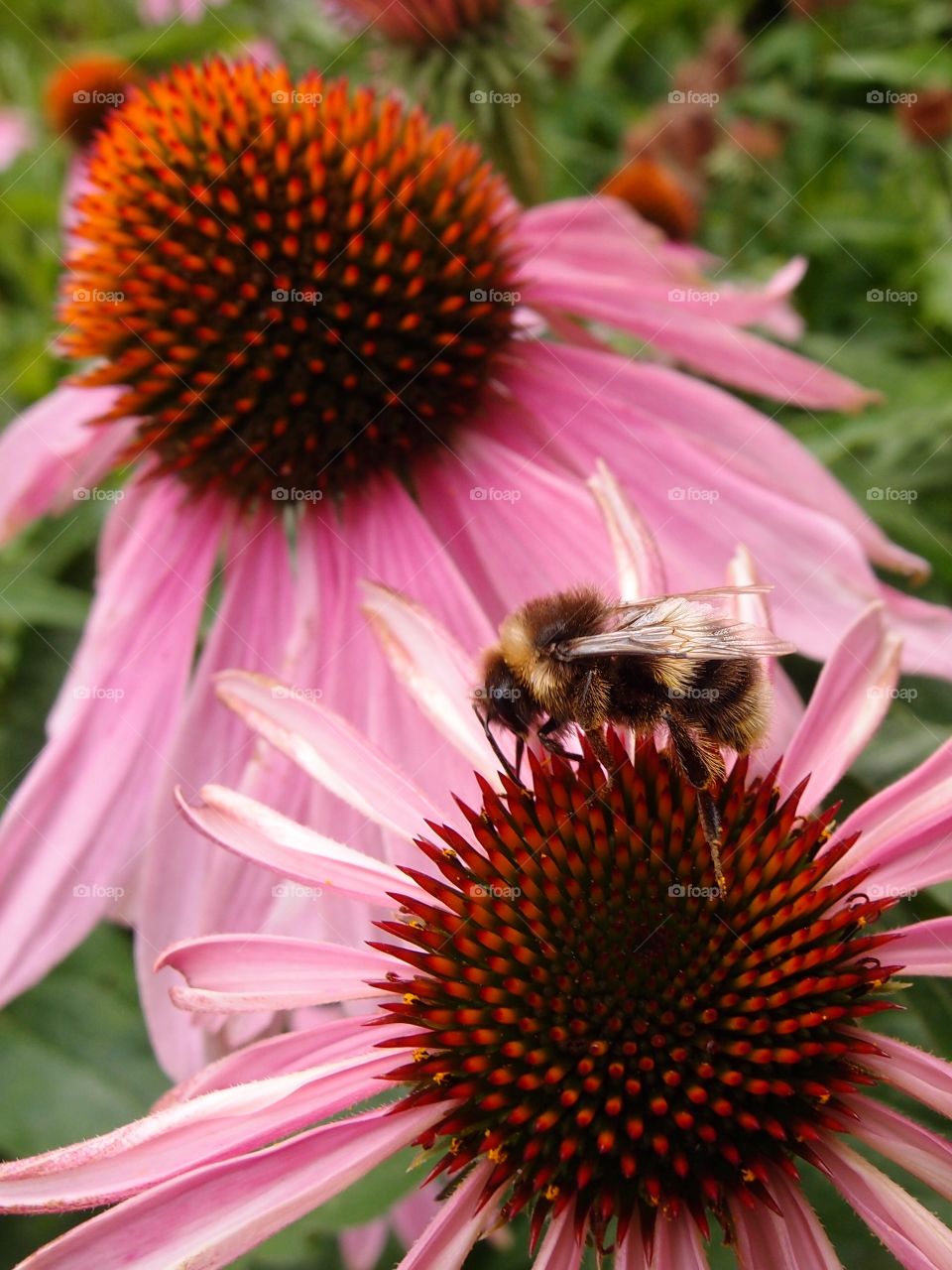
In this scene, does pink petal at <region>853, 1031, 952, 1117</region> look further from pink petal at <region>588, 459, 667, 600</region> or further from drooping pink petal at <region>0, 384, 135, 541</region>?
drooping pink petal at <region>0, 384, 135, 541</region>

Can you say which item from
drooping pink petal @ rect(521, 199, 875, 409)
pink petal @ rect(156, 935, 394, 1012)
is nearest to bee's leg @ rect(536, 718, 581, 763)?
pink petal @ rect(156, 935, 394, 1012)

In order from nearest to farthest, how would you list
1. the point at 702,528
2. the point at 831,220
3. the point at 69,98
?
the point at 702,528 < the point at 831,220 < the point at 69,98

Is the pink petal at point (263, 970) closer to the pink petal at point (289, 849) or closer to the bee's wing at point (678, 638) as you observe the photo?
the pink petal at point (289, 849)

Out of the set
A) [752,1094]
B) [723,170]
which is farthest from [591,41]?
[752,1094]

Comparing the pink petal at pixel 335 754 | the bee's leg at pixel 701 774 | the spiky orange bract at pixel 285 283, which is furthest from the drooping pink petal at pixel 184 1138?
the spiky orange bract at pixel 285 283

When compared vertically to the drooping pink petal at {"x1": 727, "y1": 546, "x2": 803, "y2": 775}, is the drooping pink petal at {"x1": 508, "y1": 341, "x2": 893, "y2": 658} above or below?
above

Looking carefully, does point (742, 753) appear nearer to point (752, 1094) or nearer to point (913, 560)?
point (752, 1094)
